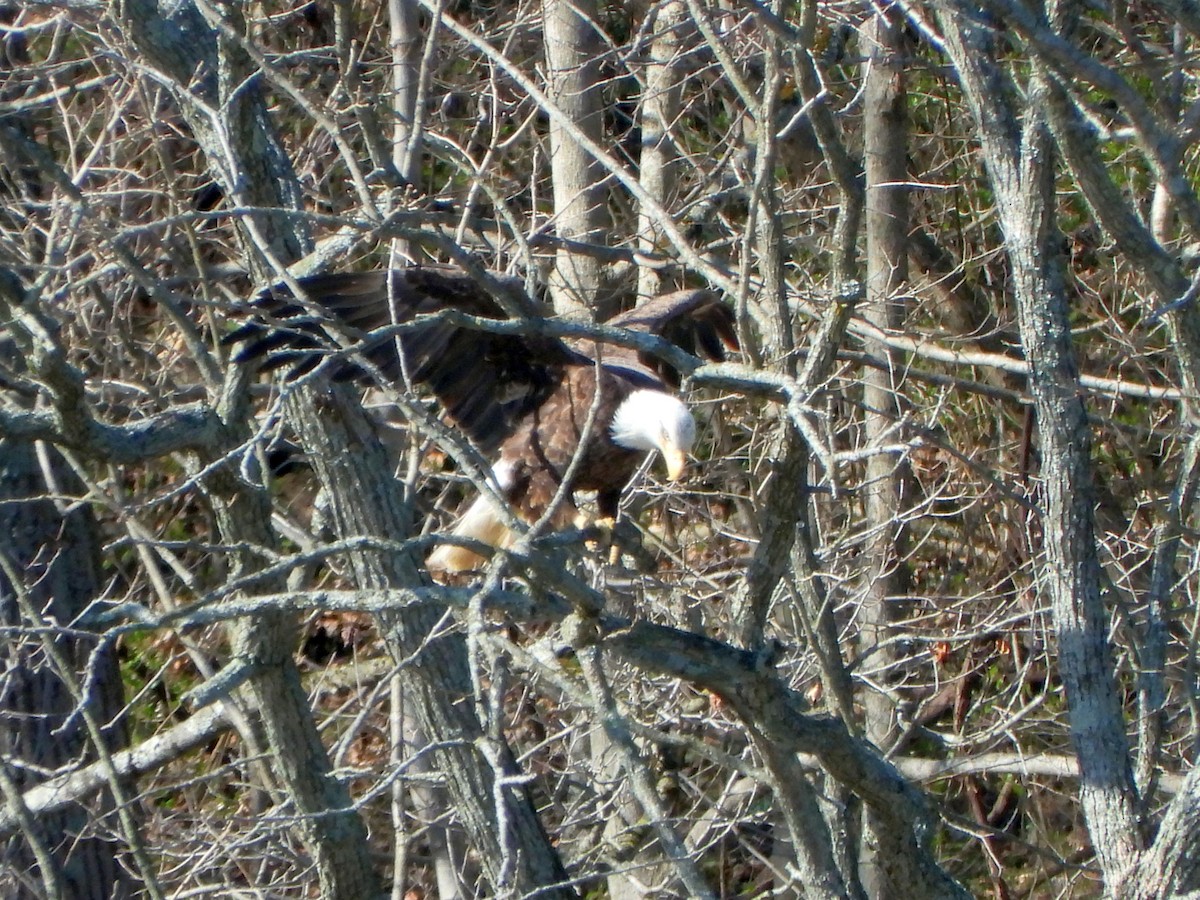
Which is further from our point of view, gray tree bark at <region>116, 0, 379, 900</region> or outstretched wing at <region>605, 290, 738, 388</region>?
outstretched wing at <region>605, 290, 738, 388</region>

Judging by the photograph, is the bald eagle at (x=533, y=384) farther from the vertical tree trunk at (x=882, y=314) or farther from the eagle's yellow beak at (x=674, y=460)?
the vertical tree trunk at (x=882, y=314)

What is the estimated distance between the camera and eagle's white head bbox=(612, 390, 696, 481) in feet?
13.8

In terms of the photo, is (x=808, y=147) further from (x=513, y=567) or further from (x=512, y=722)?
(x=513, y=567)

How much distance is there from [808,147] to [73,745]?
3702 mm

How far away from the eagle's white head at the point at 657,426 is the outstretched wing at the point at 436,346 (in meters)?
0.23

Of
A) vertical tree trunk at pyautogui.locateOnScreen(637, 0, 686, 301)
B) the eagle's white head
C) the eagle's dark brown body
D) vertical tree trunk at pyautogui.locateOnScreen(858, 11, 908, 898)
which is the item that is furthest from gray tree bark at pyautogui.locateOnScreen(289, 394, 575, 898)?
vertical tree trunk at pyautogui.locateOnScreen(637, 0, 686, 301)

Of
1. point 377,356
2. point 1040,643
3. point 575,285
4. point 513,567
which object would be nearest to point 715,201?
point 575,285

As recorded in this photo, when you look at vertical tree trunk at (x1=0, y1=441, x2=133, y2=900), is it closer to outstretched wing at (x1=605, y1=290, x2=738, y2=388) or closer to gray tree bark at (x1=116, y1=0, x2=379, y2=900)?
gray tree bark at (x1=116, y1=0, x2=379, y2=900)

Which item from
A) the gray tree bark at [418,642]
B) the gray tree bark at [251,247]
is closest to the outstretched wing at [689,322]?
the gray tree bark at [418,642]

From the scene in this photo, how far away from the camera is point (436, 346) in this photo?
424 cm

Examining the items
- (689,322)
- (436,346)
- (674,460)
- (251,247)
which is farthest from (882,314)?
(251,247)

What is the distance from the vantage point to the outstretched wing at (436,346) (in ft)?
12.2

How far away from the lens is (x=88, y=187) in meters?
5.85

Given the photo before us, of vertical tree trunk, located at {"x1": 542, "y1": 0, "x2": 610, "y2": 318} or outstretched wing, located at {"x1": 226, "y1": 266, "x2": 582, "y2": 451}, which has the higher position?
vertical tree trunk, located at {"x1": 542, "y1": 0, "x2": 610, "y2": 318}
